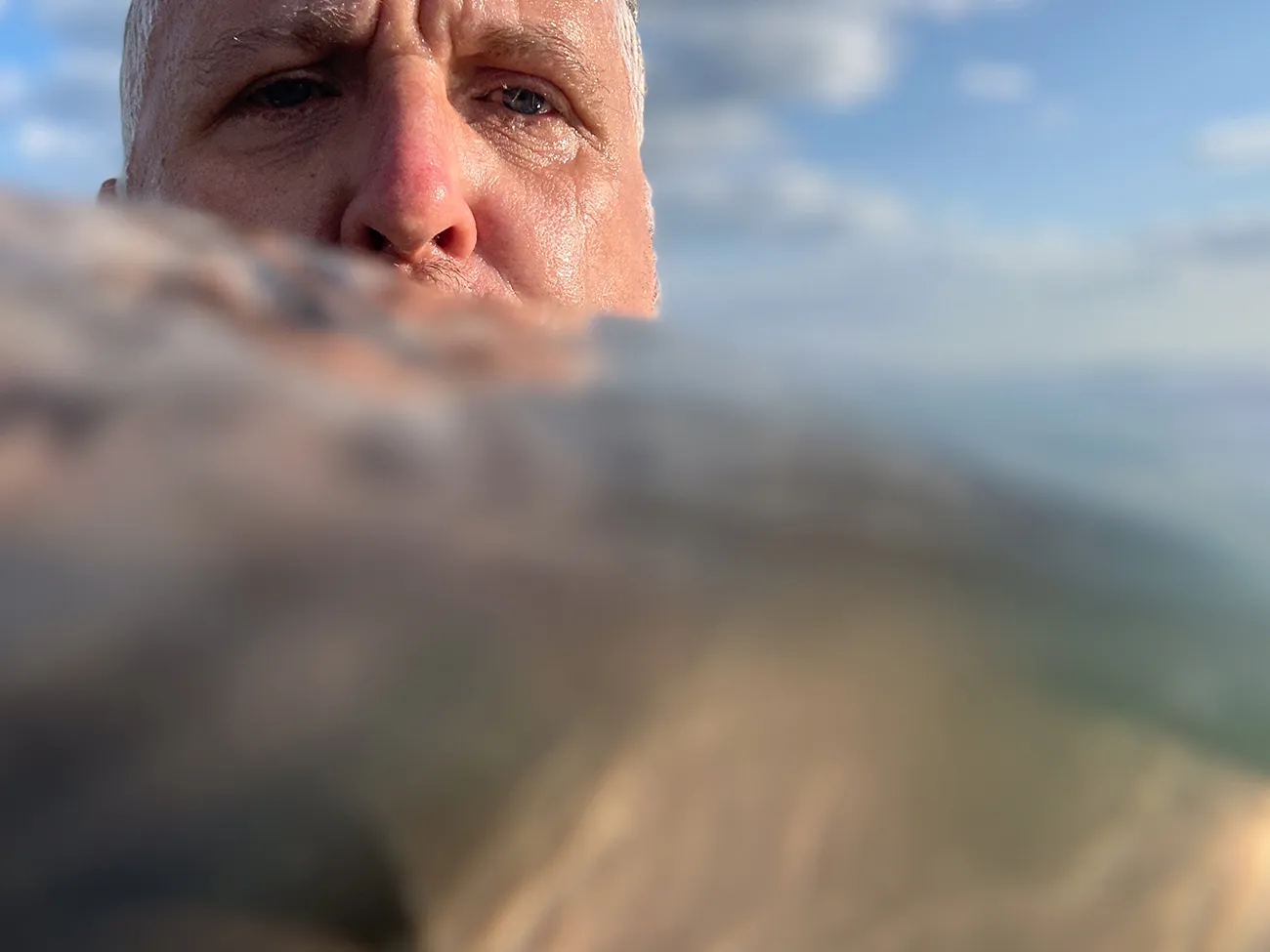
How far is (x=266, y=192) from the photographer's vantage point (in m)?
1.33

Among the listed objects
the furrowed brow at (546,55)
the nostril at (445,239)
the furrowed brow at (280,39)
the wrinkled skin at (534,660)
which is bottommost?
the wrinkled skin at (534,660)

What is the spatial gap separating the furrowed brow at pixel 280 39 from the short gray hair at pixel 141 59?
22 cm

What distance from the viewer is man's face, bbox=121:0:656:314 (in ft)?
3.99

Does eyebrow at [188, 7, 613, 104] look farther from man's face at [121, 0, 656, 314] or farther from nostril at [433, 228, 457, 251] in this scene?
nostril at [433, 228, 457, 251]

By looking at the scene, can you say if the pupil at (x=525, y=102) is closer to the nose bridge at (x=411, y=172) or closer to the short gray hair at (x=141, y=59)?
the nose bridge at (x=411, y=172)

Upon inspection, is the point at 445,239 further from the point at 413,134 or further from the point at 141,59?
the point at 141,59

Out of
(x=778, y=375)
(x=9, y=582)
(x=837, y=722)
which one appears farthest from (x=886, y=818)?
(x=9, y=582)

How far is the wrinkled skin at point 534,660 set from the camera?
28cm

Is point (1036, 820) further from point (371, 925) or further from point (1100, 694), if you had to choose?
point (371, 925)

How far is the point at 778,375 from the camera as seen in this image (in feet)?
1.15

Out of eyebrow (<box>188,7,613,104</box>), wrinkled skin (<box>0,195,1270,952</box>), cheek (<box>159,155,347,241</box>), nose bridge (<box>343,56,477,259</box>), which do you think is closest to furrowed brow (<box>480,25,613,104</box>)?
eyebrow (<box>188,7,613,104</box>)

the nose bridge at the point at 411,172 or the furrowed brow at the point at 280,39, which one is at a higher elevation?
the furrowed brow at the point at 280,39

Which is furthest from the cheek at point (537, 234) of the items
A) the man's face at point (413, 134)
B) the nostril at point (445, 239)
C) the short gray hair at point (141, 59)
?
the short gray hair at point (141, 59)

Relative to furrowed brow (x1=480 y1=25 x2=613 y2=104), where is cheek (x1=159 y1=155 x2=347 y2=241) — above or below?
below
